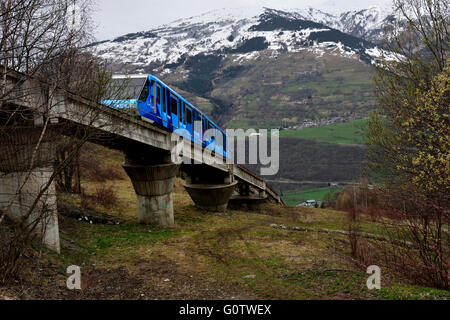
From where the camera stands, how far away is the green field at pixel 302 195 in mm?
70375

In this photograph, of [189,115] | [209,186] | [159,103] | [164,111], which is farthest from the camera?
[209,186]

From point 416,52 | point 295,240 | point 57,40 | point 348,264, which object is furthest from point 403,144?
point 57,40

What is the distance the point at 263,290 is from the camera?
8.42 m

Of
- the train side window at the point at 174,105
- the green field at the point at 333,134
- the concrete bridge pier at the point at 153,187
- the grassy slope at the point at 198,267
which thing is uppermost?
the green field at the point at 333,134

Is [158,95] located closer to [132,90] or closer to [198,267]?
[132,90]

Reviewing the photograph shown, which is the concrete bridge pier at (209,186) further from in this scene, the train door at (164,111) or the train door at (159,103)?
the train door at (159,103)

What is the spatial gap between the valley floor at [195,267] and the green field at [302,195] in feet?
178

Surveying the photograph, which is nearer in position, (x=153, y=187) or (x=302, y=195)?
(x=153, y=187)

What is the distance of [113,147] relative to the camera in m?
15.7

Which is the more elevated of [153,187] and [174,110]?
[174,110]

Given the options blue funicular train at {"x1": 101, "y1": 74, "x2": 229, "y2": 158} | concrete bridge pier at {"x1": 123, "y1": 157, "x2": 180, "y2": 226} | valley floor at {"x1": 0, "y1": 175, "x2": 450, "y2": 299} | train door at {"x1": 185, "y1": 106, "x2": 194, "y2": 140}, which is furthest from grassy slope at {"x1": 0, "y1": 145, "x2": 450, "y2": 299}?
train door at {"x1": 185, "y1": 106, "x2": 194, "y2": 140}

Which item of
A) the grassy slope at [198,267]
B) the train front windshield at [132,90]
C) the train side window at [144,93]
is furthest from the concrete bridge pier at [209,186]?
the train front windshield at [132,90]

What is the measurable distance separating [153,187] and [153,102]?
14.7ft

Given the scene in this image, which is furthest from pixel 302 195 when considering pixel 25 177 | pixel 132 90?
pixel 25 177
